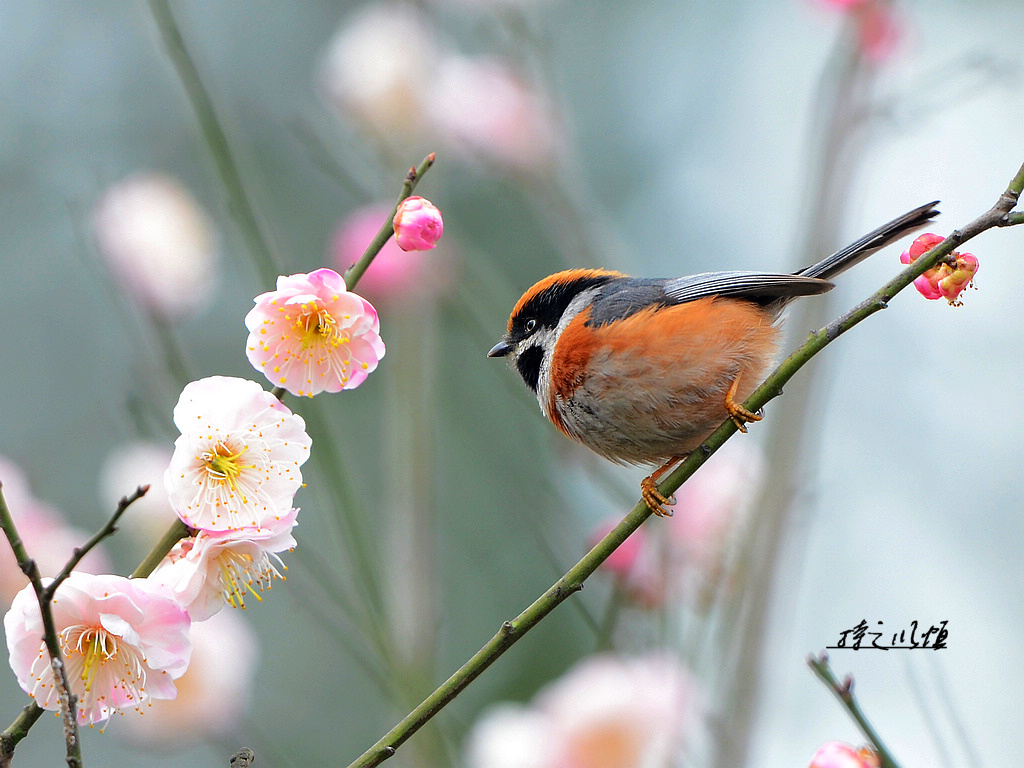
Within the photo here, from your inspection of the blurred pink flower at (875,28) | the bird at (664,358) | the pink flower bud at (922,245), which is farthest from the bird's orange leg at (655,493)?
the blurred pink flower at (875,28)

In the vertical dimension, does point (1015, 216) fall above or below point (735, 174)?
below

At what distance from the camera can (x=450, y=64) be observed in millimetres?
4336

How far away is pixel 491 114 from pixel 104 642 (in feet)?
10.0

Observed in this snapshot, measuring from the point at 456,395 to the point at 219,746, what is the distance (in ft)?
19.9

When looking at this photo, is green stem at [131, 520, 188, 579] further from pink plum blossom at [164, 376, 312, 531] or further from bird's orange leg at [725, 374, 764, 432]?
bird's orange leg at [725, 374, 764, 432]

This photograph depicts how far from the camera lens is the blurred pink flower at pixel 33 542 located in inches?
92.7

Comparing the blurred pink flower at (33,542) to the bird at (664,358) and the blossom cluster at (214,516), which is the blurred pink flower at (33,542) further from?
the bird at (664,358)

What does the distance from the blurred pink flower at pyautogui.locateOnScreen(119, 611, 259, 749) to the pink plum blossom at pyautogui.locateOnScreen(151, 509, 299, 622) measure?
108 centimetres

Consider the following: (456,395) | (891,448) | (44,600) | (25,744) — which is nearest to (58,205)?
(456,395)

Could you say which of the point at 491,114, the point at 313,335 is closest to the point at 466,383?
the point at 491,114

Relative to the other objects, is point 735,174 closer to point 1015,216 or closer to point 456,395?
point 456,395

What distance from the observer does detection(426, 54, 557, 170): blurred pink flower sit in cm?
376

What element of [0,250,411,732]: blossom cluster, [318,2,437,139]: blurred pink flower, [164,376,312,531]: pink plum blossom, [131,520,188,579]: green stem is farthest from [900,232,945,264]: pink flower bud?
[318,2,437,139]: blurred pink flower

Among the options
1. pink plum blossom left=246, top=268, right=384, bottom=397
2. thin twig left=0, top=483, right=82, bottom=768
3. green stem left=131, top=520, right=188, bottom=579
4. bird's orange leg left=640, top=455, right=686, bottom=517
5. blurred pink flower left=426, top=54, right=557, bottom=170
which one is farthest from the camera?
blurred pink flower left=426, top=54, right=557, bottom=170
